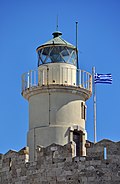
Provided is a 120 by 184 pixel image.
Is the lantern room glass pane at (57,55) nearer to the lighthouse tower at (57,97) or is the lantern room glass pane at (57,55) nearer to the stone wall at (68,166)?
the lighthouse tower at (57,97)

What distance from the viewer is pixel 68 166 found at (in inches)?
1268

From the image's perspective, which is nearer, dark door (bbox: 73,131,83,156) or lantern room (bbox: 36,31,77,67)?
dark door (bbox: 73,131,83,156)

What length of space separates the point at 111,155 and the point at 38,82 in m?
6.08

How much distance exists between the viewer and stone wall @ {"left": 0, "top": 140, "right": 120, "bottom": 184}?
31.7 m

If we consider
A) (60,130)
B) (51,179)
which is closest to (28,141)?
(60,130)

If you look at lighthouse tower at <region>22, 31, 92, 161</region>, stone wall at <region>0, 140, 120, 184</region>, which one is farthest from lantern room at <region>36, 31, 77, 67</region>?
stone wall at <region>0, 140, 120, 184</region>

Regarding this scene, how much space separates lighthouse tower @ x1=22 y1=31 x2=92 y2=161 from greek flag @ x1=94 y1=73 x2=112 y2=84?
428 mm

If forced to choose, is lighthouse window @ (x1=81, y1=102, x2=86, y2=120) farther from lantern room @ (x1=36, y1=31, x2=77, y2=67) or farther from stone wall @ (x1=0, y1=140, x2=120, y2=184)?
stone wall @ (x1=0, y1=140, x2=120, y2=184)

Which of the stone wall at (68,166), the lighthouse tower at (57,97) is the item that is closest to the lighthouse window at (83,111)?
the lighthouse tower at (57,97)

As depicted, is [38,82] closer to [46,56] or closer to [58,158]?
[46,56]

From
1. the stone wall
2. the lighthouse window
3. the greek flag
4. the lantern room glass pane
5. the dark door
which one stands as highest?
the lantern room glass pane

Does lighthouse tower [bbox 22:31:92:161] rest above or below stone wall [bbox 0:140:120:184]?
above

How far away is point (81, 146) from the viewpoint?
1387 inches

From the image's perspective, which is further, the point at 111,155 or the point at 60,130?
the point at 60,130
